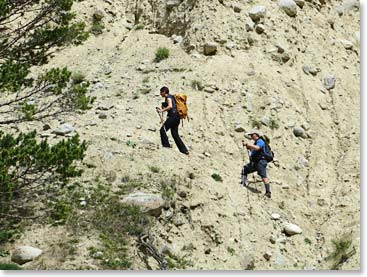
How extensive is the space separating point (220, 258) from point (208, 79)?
658cm

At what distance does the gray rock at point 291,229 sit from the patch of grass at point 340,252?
2.52 feet

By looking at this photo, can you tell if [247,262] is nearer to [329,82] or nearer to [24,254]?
[24,254]

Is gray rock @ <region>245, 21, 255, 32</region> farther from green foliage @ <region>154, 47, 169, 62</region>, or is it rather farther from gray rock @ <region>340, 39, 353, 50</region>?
gray rock @ <region>340, 39, 353, 50</region>

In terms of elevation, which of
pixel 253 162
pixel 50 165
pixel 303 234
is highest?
pixel 50 165

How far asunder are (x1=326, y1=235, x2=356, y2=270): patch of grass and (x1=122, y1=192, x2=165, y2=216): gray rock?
351 centimetres

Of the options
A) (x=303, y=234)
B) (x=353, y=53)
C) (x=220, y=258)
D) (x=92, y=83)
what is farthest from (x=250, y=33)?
(x=220, y=258)

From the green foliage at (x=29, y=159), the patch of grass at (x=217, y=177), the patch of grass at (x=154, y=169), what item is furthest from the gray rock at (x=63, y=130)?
the patch of grass at (x=217, y=177)

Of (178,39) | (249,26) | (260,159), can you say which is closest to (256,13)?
(249,26)

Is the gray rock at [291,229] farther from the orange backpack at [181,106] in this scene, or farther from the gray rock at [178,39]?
the gray rock at [178,39]

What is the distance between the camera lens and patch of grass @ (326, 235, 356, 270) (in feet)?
38.0

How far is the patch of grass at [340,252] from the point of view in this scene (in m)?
11.6

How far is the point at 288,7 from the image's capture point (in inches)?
753

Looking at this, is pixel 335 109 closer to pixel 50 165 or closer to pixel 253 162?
pixel 253 162

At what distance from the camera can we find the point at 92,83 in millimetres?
17375
